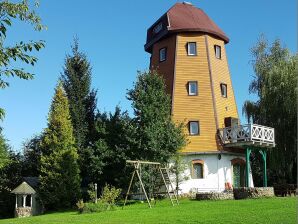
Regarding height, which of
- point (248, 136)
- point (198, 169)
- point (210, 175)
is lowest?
point (210, 175)

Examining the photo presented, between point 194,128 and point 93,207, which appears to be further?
point 194,128

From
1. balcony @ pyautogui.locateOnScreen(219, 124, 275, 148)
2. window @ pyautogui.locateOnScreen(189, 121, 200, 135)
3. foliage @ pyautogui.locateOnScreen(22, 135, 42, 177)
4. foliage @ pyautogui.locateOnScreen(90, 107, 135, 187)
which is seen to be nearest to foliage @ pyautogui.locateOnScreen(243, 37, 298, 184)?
balcony @ pyautogui.locateOnScreen(219, 124, 275, 148)

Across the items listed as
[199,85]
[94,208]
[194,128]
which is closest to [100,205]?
[94,208]

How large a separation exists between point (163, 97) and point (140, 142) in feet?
11.2

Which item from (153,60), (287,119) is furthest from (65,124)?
(287,119)

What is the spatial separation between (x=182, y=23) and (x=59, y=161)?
12743 mm

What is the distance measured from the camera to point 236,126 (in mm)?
27656

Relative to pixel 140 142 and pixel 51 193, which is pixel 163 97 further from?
pixel 51 193

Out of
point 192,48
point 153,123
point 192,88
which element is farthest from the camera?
point 192,48

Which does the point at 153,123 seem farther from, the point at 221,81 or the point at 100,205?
the point at 221,81

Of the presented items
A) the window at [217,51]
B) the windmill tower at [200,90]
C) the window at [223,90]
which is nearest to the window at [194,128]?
the windmill tower at [200,90]

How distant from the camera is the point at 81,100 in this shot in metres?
29.9

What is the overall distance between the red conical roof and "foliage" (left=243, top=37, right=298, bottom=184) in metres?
4.74

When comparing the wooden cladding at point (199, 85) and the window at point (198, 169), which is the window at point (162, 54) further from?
the window at point (198, 169)
